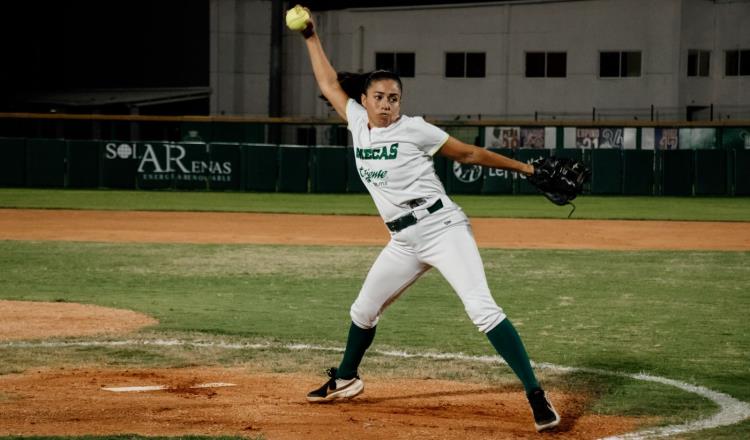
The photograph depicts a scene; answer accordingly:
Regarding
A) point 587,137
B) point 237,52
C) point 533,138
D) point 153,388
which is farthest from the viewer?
point 237,52

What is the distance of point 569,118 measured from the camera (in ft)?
145

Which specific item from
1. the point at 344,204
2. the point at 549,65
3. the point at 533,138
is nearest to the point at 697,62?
the point at 549,65

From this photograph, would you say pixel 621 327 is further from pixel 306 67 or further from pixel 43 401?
pixel 306 67

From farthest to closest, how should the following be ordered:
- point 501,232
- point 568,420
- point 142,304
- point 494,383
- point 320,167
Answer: point 320,167
point 501,232
point 142,304
point 494,383
point 568,420

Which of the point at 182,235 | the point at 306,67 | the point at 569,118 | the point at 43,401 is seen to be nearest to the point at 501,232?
the point at 182,235

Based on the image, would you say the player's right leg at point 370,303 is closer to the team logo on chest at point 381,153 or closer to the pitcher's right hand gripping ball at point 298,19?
the team logo on chest at point 381,153

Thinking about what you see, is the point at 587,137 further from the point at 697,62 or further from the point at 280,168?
the point at 697,62

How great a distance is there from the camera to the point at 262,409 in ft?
20.1

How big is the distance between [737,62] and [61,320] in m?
39.5

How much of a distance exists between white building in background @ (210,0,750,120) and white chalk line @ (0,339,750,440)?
3667cm

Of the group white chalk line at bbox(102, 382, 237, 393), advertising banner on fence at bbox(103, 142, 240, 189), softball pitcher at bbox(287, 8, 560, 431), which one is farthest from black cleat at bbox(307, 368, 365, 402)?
advertising banner on fence at bbox(103, 142, 240, 189)

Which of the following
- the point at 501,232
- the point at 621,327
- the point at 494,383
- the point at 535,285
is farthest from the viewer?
the point at 501,232

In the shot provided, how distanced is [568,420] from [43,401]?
2928mm

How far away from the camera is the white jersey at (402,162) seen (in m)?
5.88
